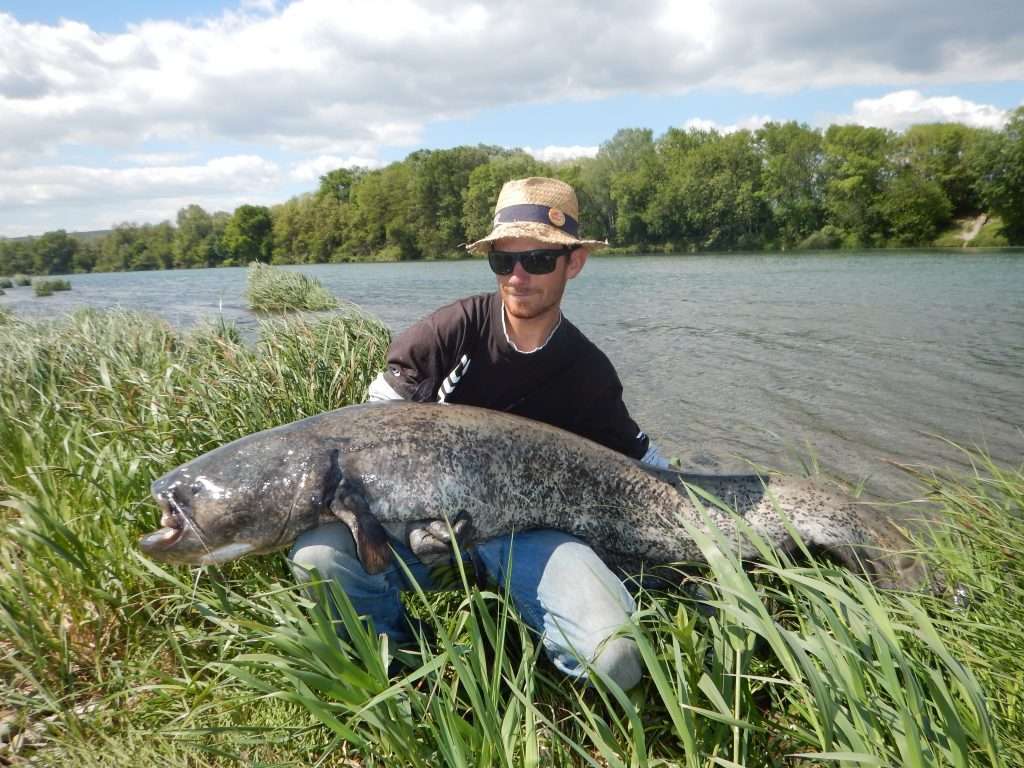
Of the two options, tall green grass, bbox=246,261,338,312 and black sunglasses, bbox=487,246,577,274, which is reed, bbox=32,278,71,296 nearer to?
tall green grass, bbox=246,261,338,312

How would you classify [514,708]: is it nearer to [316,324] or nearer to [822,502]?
[822,502]

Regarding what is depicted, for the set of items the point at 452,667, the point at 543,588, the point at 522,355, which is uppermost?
the point at 522,355

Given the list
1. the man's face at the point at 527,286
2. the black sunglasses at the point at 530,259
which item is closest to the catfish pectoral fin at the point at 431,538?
the man's face at the point at 527,286

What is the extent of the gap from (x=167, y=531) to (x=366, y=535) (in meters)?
0.77

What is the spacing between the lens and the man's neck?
3379 millimetres

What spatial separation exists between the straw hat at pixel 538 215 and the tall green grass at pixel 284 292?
13.8 m

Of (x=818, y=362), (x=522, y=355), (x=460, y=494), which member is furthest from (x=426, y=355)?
(x=818, y=362)

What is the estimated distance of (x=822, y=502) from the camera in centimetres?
303

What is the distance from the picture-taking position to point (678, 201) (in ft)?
218

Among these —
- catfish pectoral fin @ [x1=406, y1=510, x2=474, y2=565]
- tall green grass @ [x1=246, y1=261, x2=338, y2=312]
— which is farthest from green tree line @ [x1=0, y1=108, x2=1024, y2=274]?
catfish pectoral fin @ [x1=406, y1=510, x2=474, y2=565]

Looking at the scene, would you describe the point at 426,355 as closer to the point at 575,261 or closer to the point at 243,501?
the point at 575,261

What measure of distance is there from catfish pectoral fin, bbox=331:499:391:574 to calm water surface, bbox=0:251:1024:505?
109 inches

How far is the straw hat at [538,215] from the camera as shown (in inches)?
127

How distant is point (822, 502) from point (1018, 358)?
12.9 metres
